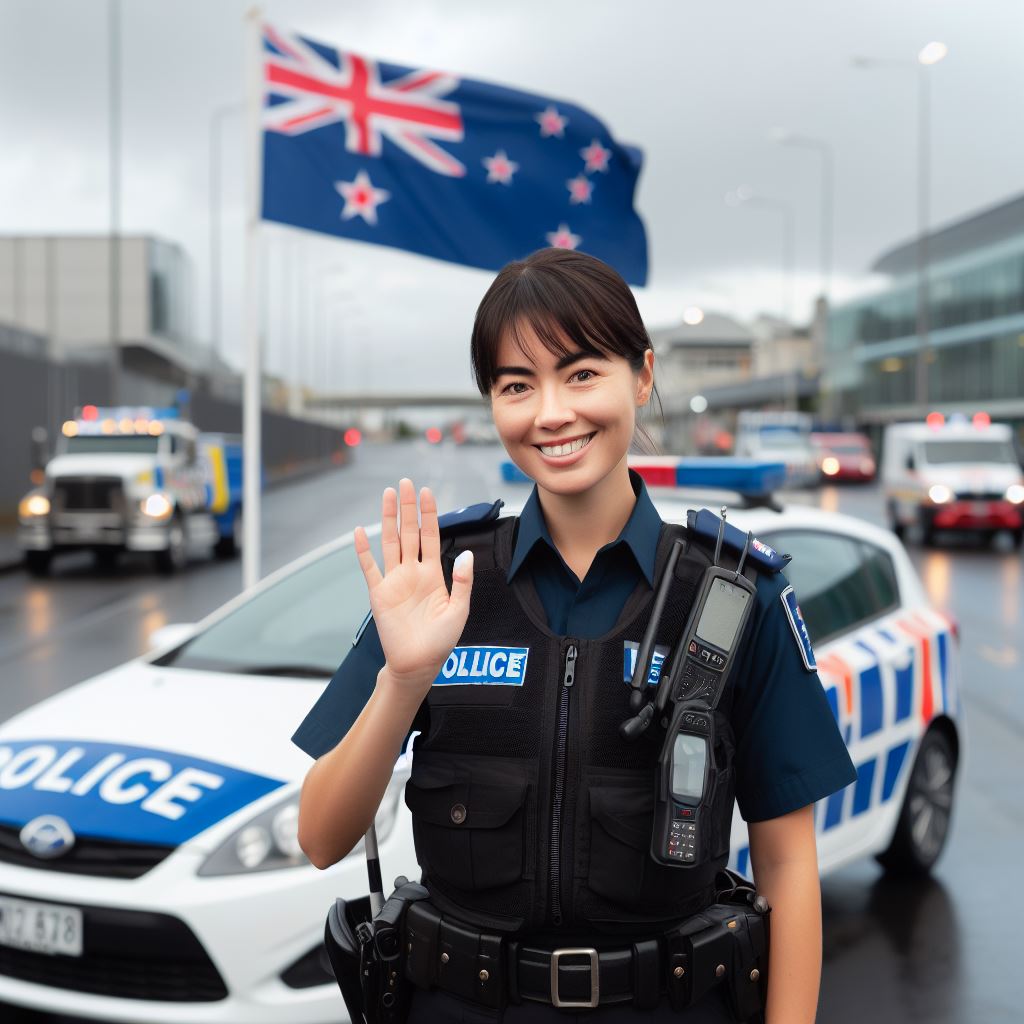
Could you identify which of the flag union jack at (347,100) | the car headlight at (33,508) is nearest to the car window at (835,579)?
the flag union jack at (347,100)

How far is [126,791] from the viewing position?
12.3 ft

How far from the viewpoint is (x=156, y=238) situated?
239 ft

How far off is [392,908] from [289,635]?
3.08 m

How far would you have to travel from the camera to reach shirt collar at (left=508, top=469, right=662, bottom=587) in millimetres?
1991

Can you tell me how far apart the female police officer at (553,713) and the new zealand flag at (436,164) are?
6289mm

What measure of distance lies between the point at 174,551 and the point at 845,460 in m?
34.8

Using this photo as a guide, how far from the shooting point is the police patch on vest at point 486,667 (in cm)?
192

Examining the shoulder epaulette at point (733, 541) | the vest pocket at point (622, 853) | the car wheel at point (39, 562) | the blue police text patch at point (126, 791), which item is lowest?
the car wheel at point (39, 562)

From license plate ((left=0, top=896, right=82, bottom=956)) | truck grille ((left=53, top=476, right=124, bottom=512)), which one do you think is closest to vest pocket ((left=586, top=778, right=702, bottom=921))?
license plate ((left=0, top=896, right=82, bottom=956))

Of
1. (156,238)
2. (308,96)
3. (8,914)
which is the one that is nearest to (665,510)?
(8,914)

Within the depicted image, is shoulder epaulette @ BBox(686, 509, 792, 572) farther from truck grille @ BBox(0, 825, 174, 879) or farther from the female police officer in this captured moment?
truck grille @ BBox(0, 825, 174, 879)

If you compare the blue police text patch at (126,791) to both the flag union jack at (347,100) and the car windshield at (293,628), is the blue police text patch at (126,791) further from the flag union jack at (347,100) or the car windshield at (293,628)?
the flag union jack at (347,100)

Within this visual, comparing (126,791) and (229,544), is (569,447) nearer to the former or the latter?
(126,791)

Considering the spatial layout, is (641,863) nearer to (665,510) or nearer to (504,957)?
(504,957)
